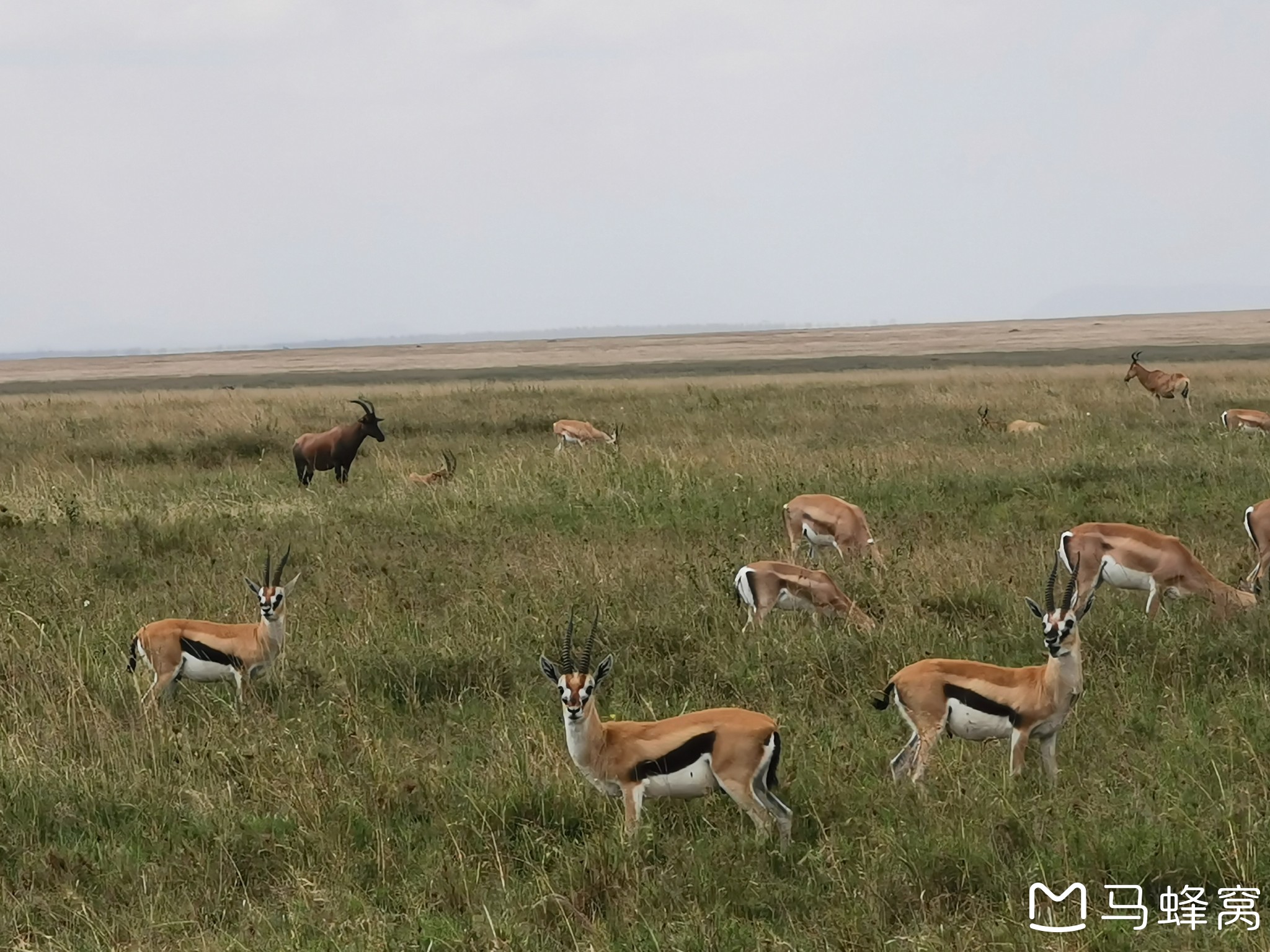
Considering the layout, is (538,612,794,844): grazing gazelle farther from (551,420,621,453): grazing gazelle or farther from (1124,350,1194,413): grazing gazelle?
(1124,350,1194,413): grazing gazelle

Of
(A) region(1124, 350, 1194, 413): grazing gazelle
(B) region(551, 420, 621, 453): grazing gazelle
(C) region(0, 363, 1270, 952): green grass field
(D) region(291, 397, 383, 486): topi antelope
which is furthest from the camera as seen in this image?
(A) region(1124, 350, 1194, 413): grazing gazelle

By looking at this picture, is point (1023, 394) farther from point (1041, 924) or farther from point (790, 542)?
point (1041, 924)

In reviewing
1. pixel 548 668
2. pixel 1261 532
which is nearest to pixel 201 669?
pixel 548 668

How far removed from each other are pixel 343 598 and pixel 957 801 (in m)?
5.36

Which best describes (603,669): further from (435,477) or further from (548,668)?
(435,477)

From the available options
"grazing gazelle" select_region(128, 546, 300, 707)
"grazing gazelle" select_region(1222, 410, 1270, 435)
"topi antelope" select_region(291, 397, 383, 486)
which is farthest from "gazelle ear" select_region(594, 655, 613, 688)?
"grazing gazelle" select_region(1222, 410, 1270, 435)

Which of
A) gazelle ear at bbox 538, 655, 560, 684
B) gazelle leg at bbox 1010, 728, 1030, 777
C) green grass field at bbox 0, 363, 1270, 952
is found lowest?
green grass field at bbox 0, 363, 1270, 952

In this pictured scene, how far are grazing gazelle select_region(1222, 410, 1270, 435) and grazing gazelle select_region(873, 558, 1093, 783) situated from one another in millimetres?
13454

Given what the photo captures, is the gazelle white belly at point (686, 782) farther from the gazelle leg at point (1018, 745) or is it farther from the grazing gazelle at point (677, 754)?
the gazelle leg at point (1018, 745)

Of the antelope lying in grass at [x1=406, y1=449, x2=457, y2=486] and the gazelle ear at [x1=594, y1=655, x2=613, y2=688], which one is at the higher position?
the gazelle ear at [x1=594, y1=655, x2=613, y2=688]

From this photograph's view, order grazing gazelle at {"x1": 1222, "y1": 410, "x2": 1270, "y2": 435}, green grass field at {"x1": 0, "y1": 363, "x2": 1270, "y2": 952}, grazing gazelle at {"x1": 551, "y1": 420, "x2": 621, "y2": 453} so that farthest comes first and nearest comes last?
1. grazing gazelle at {"x1": 551, "y1": 420, "x2": 621, "y2": 453}
2. grazing gazelle at {"x1": 1222, "y1": 410, "x2": 1270, "y2": 435}
3. green grass field at {"x1": 0, "y1": 363, "x2": 1270, "y2": 952}

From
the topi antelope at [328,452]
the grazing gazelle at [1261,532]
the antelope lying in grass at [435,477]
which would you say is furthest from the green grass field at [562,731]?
the topi antelope at [328,452]

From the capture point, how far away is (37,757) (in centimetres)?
627

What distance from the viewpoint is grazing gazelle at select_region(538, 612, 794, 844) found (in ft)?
16.3
